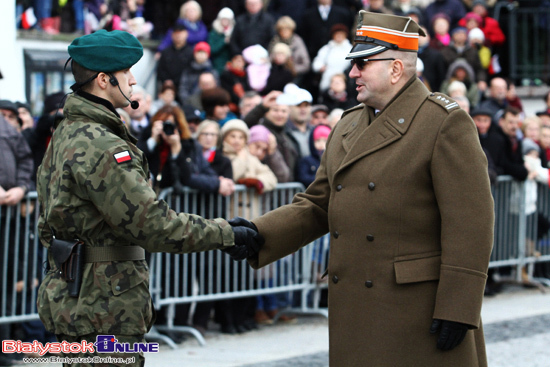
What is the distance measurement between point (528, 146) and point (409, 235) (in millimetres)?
7144

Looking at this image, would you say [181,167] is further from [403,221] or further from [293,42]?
[293,42]

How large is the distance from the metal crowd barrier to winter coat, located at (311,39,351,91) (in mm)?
2953

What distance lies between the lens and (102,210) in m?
4.00

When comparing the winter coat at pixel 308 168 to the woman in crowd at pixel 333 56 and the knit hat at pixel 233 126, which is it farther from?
the woman in crowd at pixel 333 56

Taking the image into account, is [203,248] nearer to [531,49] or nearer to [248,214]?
[248,214]

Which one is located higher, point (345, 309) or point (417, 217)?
point (417, 217)

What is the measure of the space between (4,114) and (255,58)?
4649 millimetres

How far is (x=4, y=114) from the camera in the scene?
758cm

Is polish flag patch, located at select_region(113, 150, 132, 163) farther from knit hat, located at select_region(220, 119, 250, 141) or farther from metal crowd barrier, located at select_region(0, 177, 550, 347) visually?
knit hat, located at select_region(220, 119, 250, 141)

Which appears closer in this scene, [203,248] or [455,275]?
[455,275]

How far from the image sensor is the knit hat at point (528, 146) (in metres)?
10.8

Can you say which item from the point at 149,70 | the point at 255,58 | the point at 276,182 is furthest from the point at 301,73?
the point at 276,182

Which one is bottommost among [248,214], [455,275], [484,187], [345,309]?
[248,214]

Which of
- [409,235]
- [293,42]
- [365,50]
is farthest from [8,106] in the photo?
[293,42]
